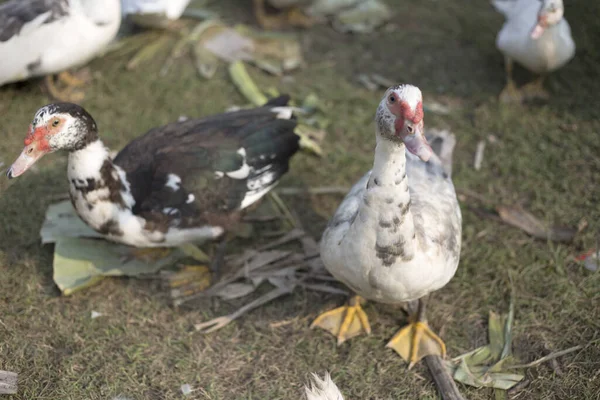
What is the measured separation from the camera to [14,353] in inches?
130

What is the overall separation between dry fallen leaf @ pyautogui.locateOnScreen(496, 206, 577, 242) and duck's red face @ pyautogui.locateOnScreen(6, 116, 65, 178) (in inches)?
114

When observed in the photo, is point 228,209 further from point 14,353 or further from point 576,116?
point 576,116

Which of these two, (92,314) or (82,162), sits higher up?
(82,162)

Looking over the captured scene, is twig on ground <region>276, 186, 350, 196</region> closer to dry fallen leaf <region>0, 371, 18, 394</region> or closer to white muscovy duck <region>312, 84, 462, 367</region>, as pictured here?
white muscovy duck <region>312, 84, 462, 367</region>

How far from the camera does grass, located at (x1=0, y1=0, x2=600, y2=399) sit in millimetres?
3338

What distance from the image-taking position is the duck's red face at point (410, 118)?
8.67 feet

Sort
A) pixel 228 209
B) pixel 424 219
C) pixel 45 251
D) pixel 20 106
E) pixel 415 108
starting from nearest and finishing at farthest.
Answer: pixel 415 108, pixel 424 219, pixel 228 209, pixel 45 251, pixel 20 106

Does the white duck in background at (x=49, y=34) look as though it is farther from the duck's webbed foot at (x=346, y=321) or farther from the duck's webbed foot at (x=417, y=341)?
the duck's webbed foot at (x=417, y=341)

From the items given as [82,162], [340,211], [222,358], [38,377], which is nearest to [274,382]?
[222,358]

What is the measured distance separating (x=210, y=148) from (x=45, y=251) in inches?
50.9

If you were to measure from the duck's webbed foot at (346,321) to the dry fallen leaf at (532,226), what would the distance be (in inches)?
52.2

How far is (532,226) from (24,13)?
4.07 metres

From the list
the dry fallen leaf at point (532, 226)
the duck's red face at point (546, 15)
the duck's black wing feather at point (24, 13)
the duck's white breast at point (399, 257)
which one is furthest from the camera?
the duck's red face at point (546, 15)

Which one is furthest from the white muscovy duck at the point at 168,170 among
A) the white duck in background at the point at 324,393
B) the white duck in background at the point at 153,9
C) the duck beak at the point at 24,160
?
the white duck in background at the point at 153,9
